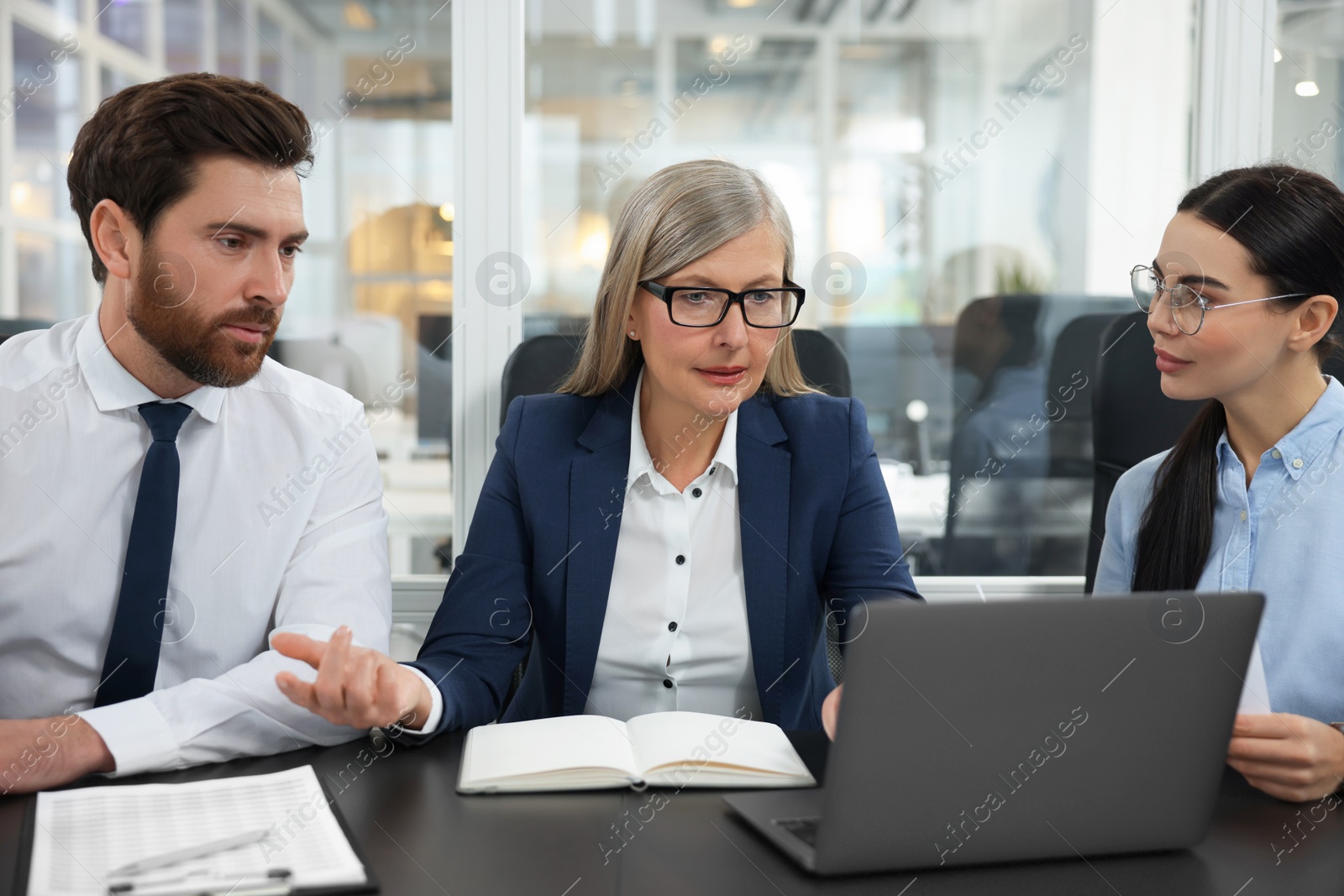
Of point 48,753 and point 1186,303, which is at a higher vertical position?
point 1186,303

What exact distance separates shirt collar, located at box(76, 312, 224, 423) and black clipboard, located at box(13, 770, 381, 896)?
621mm

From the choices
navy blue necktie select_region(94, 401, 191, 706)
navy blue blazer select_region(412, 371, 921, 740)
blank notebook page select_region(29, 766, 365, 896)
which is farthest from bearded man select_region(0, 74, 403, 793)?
blank notebook page select_region(29, 766, 365, 896)

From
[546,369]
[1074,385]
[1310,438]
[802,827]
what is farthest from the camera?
[1074,385]

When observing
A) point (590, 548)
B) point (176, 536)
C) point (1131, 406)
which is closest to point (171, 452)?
point (176, 536)

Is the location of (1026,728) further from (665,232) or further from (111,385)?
(111,385)

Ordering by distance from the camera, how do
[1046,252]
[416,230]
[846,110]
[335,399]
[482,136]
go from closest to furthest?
[335,399] → [482,136] → [416,230] → [1046,252] → [846,110]

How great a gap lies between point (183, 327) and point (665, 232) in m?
0.68

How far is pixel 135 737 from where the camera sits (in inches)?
41.9

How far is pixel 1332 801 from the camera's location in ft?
3.38

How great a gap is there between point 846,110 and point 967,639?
2.70 meters

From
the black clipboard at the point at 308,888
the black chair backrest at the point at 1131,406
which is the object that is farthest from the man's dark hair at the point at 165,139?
the black chair backrest at the point at 1131,406

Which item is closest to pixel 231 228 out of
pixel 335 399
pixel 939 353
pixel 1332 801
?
pixel 335 399

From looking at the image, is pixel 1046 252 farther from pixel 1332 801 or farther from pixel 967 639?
pixel 967 639

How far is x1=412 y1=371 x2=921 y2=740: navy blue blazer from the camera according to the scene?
4.89ft
